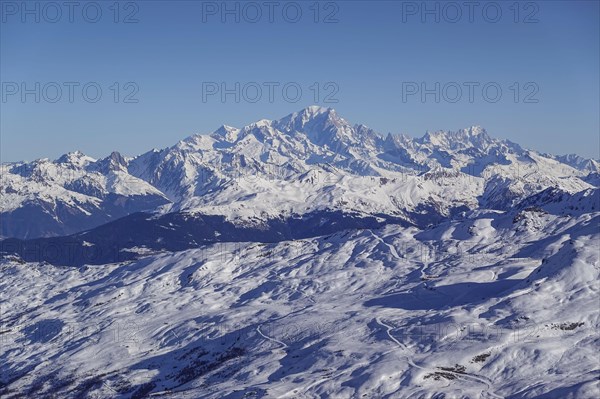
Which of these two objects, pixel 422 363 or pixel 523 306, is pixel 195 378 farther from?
pixel 523 306

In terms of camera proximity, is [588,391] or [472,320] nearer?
[588,391]

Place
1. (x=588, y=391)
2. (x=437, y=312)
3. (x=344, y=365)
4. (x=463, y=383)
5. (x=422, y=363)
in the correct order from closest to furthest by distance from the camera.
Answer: (x=588, y=391), (x=463, y=383), (x=422, y=363), (x=344, y=365), (x=437, y=312)

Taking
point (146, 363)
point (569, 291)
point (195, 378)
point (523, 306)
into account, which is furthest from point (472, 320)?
point (146, 363)

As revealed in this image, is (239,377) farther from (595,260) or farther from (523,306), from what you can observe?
(595,260)

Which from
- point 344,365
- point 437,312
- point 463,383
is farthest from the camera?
point 437,312

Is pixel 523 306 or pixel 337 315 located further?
pixel 337 315

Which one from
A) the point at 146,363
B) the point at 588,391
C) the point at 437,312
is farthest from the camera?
the point at 146,363

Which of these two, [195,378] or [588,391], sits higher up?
[588,391]

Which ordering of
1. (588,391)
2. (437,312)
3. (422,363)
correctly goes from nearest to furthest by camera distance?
(588,391)
(422,363)
(437,312)

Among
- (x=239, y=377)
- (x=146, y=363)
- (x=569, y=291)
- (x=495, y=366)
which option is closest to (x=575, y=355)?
(x=495, y=366)
